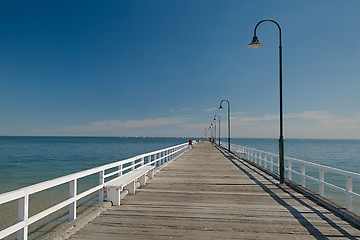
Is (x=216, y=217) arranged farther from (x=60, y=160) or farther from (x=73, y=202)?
(x=60, y=160)

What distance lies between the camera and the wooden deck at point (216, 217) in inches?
178

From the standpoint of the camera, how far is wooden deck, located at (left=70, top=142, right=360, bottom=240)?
452 cm

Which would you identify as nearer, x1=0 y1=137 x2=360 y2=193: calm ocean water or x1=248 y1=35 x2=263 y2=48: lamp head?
x1=248 y1=35 x2=263 y2=48: lamp head

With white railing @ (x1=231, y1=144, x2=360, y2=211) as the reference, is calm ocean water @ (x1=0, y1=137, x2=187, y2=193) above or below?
below

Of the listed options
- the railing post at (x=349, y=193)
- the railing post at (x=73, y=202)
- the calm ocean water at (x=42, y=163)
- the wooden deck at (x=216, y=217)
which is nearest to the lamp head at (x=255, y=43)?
the wooden deck at (x=216, y=217)

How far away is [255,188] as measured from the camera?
28.6 ft

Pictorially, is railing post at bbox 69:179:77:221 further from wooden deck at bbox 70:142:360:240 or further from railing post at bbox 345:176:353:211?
railing post at bbox 345:176:353:211

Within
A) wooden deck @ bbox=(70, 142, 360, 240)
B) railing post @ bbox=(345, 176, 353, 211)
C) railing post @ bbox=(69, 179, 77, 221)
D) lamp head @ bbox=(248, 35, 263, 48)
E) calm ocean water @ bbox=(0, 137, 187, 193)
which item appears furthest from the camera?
calm ocean water @ bbox=(0, 137, 187, 193)

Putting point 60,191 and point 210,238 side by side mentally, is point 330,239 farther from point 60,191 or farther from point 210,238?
point 60,191

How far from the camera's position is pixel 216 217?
5.49 metres

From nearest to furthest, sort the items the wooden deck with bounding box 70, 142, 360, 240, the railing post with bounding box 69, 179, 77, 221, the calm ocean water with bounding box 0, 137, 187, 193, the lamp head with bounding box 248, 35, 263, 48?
the wooden deck with bounding box 70, 142, 360, 240, the railing post with bounding box 69, 179, 77, 221, the lamp head with bounding box 248, 35, 263, 48, the calm ocean water with bounding box 0, 137, 187, 193

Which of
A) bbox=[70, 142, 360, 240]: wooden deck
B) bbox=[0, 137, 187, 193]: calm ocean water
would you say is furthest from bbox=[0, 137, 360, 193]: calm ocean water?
bbox=[70, 142, 360, 240]: wooden deck

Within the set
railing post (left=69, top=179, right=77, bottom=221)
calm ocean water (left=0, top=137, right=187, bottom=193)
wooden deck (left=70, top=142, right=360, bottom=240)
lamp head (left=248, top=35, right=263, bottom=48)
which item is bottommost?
calm ocean water (left=0, top=137, right=187, bottom=193)

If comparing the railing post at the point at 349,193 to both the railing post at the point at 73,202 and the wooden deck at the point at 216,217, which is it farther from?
the railing post at the point at 73,202
